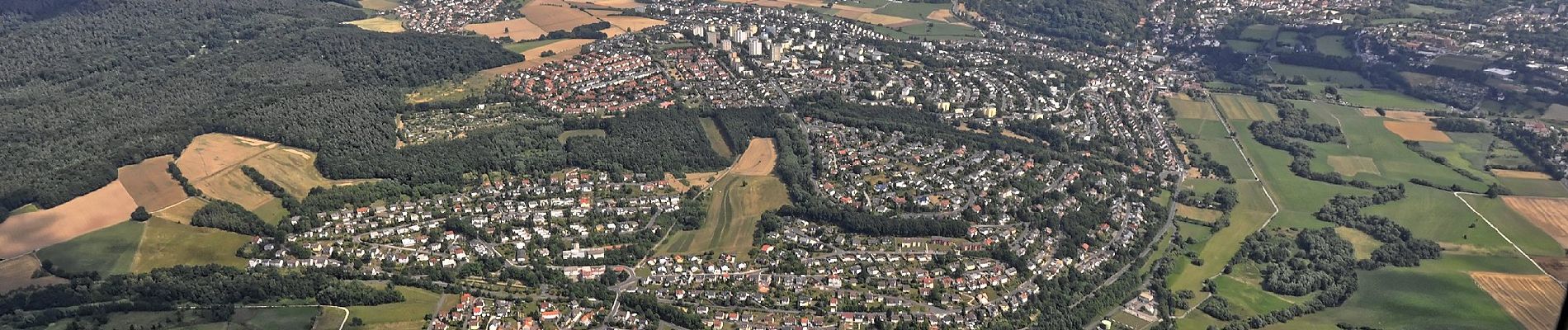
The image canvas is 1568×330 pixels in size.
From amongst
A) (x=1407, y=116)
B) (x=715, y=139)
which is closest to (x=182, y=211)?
(x=715, y=139)

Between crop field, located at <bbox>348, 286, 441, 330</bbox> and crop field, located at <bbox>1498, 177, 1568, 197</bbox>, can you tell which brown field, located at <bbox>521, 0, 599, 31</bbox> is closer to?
crop field, located at <bbox>348, 286, 441, 330</bbox>

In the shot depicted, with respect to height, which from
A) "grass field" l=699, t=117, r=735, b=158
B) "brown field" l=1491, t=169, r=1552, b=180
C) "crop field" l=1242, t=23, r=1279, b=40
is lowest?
"crop field" l=1242, t=23, r=1279, b=40

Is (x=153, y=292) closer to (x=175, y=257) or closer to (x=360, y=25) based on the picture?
(x=175, y=257)

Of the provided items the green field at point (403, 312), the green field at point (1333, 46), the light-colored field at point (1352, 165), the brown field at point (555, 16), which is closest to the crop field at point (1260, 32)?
the green field at point (1333, 46)

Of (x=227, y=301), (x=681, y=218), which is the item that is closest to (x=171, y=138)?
(x=227, y=301)

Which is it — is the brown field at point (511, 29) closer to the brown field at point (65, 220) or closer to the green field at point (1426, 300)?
the brown field at point (65, 220)

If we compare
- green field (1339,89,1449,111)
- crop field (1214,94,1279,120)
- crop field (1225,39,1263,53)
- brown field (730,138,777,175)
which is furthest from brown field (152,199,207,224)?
crop field (1225,39,1263,53)
